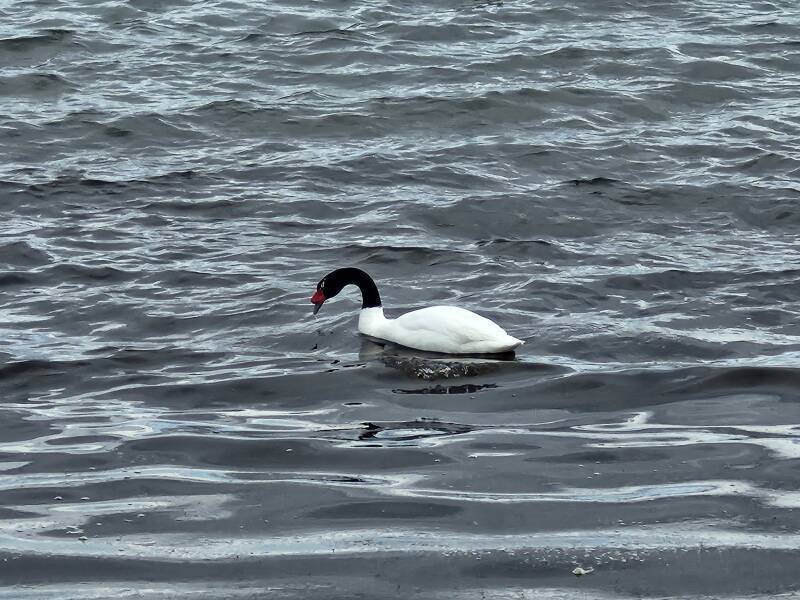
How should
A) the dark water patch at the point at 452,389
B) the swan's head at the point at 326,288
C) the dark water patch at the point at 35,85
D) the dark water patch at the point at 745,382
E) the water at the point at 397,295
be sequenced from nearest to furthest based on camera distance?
the water at the point at 397,295
the dark water patch at the point at 745,382
the dark water patch at the point at 452,389
the swan's head at the point at 326,288
the dark water patch at the point at 35,85

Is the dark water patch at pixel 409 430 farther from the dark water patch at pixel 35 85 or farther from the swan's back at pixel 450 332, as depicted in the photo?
the dark water patch at pixel 35 85

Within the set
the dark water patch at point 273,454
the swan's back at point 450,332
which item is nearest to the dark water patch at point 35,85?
the swan's back at point 450,332

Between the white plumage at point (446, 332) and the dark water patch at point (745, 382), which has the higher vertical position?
the dark water patch at point (745, 382)

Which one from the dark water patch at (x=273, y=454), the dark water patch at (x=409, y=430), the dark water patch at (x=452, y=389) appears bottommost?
the dark water patch at (x=452, y=389)

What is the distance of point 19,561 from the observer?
17.9 feet

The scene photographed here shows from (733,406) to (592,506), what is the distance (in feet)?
7.19

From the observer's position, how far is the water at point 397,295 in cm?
568

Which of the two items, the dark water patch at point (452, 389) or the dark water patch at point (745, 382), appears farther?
the dark water patch at point (452, 389)

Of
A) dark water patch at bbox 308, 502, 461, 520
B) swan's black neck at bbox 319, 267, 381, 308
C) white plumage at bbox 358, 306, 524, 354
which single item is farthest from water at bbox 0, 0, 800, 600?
swan's black neck at bbox 319, 267, 381, 308

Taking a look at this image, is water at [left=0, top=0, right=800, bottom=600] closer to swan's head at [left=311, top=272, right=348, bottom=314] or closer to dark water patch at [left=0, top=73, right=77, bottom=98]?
dark water patch at [left=0, top=73, right=77, bottom=98]

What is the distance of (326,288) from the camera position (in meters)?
10.7

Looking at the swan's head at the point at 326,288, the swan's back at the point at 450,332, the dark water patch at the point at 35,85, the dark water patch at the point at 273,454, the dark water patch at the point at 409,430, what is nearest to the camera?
the dark water patch at the point at 273,454

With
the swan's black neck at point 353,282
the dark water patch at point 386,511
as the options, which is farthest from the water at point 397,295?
the swan's black neck at point 353,282

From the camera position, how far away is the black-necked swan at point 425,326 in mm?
9539
